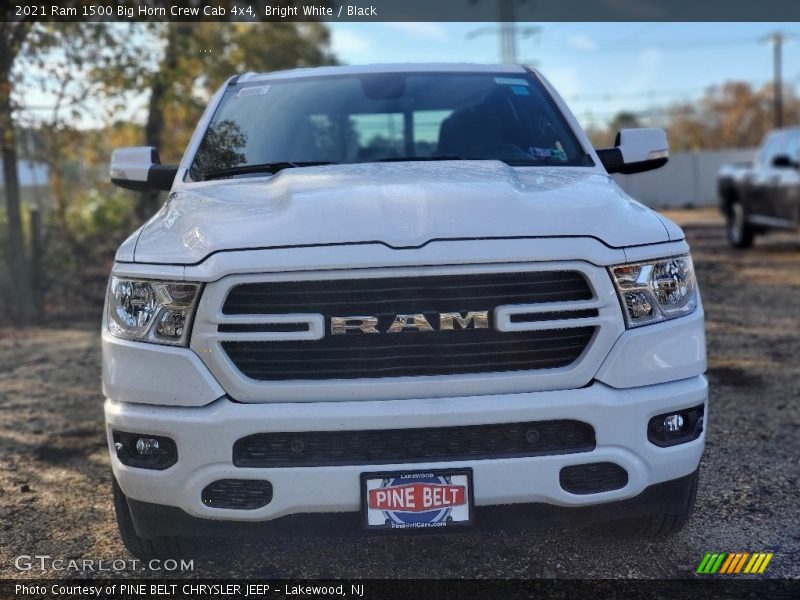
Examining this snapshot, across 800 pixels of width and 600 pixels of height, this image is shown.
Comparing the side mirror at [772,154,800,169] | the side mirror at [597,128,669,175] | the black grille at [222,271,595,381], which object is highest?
the side mirror at [597,128,669,175]

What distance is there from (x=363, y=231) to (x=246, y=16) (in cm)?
1053

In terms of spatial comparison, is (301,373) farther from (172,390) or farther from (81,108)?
(81,108)

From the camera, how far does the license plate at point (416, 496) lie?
2.71m

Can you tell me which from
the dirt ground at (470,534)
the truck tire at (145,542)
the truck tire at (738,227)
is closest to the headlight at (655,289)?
the dirt ground at (470,534)

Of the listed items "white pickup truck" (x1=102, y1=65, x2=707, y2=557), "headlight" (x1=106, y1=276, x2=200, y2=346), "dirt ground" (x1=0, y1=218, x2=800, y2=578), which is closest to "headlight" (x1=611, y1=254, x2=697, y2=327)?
"white pickup truck" (x1=102, y1=65, x2=707, y2=557)

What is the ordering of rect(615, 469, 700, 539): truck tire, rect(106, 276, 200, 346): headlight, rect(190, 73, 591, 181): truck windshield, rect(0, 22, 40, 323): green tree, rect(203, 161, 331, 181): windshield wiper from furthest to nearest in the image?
1. rect(0, 22, 40, 323): green tree
2. rect(190, 73, 591, 181): truck windshield
3. rect(203, 161, 331, 181): windshield wiper
4. rect(615, 469, 700, 539): truck tire
5. rect(106, 276, 200, 346): headlight

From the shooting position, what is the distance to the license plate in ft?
8.91

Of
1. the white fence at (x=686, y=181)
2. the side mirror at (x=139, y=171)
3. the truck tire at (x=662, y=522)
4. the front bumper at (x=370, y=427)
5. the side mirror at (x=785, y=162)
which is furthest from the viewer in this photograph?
the white fence at (x=686, y=181)

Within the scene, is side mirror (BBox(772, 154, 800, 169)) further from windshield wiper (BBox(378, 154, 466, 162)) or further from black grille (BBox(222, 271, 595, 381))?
black grille (BBox(222, 271, 595, 381))

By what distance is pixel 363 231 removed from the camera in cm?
283

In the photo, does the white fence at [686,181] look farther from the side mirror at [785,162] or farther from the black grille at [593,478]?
the black grille at [593,478]

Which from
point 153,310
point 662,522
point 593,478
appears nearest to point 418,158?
point 153,310

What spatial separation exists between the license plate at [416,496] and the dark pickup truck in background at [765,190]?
1149 cm

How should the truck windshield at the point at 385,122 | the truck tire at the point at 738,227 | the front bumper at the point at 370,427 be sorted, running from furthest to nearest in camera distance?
the truck tire at the point at 738,227 < the truck windshield at the point at 385,122 < the front bumper at the point at 370,427
